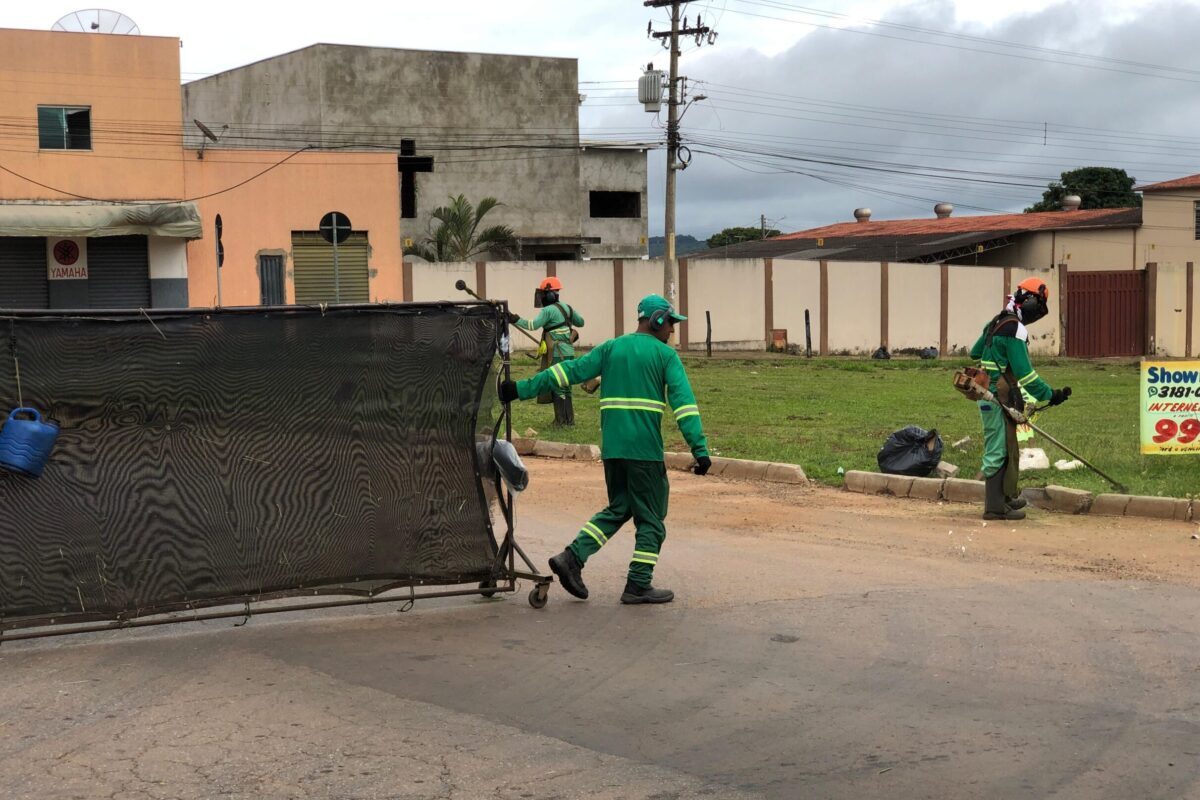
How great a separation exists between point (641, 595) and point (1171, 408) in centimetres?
678

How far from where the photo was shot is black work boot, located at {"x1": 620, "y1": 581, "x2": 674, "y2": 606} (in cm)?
752

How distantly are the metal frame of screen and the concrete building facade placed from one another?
132ft

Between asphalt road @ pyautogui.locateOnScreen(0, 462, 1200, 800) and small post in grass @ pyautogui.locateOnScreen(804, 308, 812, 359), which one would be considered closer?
asphalt road @ pyautogui.locateOnScreen(0, 462, 1200, 800)

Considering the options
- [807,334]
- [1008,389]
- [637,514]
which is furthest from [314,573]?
[807,334]

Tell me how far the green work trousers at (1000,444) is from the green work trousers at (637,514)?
3784 mm

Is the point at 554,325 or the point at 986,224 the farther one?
the point at 986,224

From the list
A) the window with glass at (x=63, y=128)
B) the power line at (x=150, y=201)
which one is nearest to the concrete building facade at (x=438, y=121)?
the power line at (x=150, y=201)

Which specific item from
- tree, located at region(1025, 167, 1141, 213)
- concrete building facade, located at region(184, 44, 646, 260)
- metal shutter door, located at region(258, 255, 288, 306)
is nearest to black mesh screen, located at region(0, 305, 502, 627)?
metal shutter door, located at region(258, 255, 288, 306)

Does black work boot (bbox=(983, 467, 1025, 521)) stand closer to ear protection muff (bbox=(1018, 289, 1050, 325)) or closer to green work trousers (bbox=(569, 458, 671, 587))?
ear protection muff (bbox=(1018, 289, 1050, 325))

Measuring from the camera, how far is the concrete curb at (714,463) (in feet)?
41.8

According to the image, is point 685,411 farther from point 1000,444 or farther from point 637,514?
point 1000,444

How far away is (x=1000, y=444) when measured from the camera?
404 inches

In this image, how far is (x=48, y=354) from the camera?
650 centimetres

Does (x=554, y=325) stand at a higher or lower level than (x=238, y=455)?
higher
